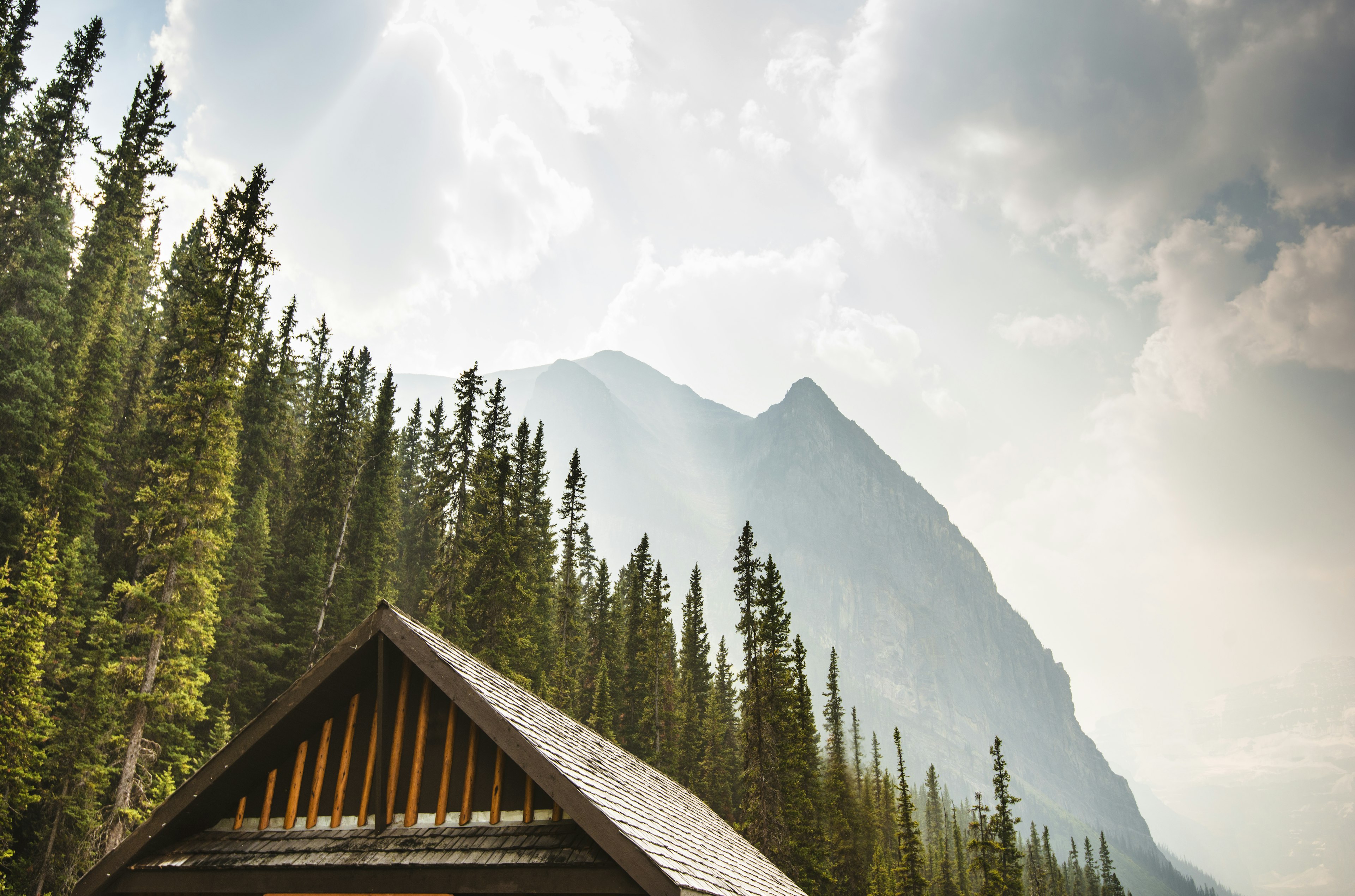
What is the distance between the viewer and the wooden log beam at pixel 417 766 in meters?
6.29

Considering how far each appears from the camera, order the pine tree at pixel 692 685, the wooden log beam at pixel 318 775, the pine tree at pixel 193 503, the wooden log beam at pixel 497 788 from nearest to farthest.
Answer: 1. the wooden log beam at pixel 497 788
2. the wooden log beam at pixel 318 775
3. the pine tree at pixel 193 503
4. the pine tree at pixel 692 685

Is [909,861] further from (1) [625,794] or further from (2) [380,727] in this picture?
(2) [380,727]

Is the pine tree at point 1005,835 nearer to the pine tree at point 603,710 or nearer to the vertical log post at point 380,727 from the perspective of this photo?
the pine tree at point 603,710

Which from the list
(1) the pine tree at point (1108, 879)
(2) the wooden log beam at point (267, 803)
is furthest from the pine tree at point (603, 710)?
(1) the pine tree at point (1108, 879)

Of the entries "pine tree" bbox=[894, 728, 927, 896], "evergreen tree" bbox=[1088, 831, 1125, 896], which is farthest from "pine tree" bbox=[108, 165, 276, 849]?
"evergreen tree" bbox=[1088, 831, 1125, 896]

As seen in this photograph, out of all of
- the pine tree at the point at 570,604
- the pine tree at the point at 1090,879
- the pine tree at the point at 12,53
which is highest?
the pine tree at the point at 12,53

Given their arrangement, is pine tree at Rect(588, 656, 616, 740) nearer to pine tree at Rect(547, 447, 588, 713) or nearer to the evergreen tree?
pine tree at Rect(547, 447, 588, 713)

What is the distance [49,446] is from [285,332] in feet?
79.1

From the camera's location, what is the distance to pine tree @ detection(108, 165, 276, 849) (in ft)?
64.8

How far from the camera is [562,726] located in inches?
344

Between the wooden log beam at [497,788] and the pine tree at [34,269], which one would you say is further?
the pine tree at [34,269]

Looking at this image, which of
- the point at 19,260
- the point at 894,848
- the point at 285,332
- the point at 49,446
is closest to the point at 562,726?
the point at 49,446

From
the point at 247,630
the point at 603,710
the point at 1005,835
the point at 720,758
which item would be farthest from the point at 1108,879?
the point at 247,630

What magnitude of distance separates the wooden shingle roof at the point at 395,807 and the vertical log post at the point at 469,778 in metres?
0.02
